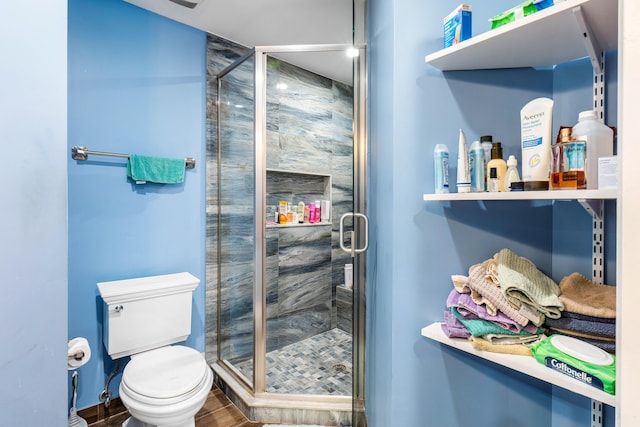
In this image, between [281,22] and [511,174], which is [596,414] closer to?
[511,174]

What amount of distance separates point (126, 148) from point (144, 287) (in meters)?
Answer: 0.83

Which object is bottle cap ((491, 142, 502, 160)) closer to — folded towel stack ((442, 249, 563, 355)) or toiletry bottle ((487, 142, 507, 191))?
toiletry bottle ((487, 142, 507, 191))

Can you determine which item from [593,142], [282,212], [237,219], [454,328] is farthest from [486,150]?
[282,212]

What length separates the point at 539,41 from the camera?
2.61ft

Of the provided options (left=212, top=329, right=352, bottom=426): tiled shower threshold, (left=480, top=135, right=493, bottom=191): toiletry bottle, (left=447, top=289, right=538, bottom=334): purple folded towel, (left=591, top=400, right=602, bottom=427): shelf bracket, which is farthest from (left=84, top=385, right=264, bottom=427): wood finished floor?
(left=480, top=135, right=493, bottom=191): toiletry bottle

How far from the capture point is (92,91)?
1.67 metres

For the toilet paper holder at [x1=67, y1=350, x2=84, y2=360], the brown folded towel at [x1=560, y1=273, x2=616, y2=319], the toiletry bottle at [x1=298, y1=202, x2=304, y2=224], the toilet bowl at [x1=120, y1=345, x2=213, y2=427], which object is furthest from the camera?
the toiletry bottle at [x1=298, y1=202, x2=304, y2=224]

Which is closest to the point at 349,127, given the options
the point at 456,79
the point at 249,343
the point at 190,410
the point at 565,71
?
the point at 456,79

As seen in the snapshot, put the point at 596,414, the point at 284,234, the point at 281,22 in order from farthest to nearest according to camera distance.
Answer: the point at 284,234, the point at 281,22, the point at 596,414

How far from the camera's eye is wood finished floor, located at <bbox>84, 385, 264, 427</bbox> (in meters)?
1.66

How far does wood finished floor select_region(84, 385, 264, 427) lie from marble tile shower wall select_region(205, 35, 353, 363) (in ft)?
0.97

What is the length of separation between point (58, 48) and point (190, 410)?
1.48m

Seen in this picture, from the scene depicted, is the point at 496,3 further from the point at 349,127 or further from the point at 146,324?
the point at 146,324

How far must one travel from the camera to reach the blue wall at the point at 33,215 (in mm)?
886
